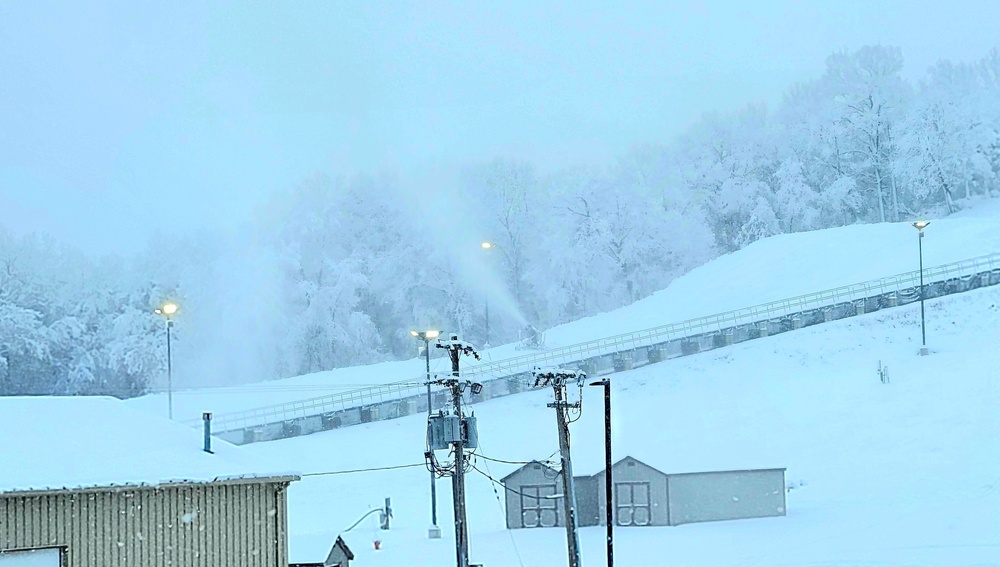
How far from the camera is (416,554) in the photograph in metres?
32.9

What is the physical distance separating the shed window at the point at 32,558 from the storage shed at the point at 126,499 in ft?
0.04

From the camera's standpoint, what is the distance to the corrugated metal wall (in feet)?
55.2

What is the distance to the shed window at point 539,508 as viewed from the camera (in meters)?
37.1

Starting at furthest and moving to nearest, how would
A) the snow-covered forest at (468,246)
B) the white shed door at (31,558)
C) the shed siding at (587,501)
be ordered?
the snow-covered forest at (468,246), the shed siding at (587,501), the white shed door at (31,558)

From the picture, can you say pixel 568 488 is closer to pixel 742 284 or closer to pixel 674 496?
pixel 674 496

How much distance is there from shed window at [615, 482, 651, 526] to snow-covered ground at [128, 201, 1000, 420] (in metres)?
34.1

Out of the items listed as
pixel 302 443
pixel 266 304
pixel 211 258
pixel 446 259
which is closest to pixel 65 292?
pixel 211 258

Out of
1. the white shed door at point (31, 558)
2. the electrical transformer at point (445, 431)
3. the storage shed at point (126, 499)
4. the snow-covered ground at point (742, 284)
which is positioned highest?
the snow-covered ground at point (742, 284)

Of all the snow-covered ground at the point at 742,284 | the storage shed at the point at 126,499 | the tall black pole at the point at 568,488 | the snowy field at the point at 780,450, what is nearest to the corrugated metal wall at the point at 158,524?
the storage shed at the point at 126,499

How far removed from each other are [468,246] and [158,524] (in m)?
84.7

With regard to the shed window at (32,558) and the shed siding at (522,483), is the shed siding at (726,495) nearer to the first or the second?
the shed siding at (522,483)

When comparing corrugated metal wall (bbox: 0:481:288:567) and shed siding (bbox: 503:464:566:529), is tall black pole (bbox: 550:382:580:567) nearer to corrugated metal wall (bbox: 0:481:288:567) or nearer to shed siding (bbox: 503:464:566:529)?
corrugated metal wall (bbox: 0:481:288:567)

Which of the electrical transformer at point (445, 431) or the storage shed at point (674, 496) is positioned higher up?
the electrical transformer at point (445, 431)

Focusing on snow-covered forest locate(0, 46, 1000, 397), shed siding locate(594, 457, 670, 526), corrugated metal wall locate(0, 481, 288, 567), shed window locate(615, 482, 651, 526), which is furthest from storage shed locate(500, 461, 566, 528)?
snow-covered forest locate(0, 46, 1000, 397)
